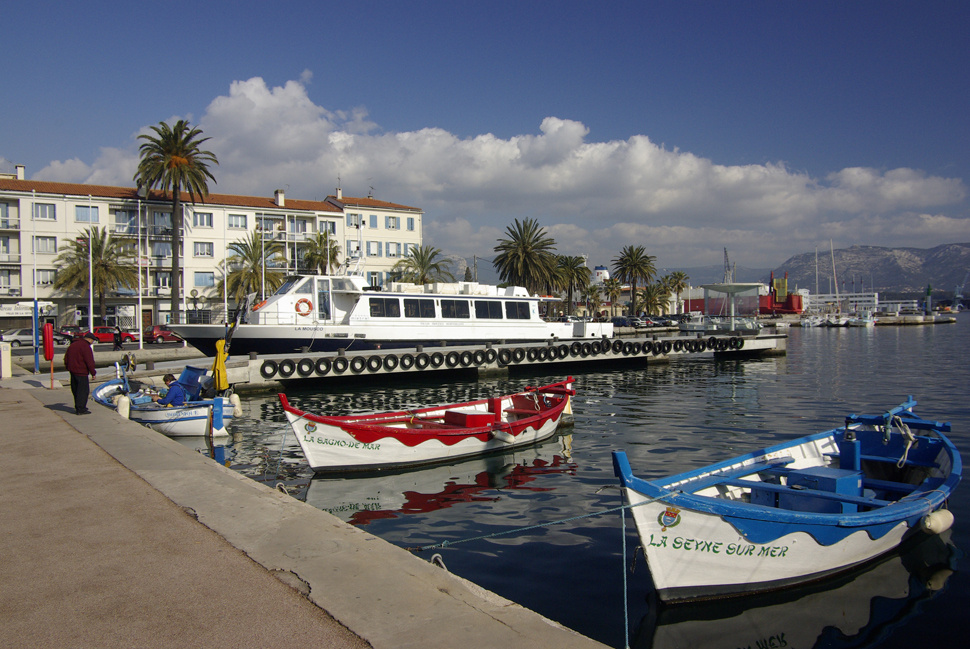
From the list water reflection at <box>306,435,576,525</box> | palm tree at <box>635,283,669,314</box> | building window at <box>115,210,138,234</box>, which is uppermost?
building window at <box>115,210,138,234</box>

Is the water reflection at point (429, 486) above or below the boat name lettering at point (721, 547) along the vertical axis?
below

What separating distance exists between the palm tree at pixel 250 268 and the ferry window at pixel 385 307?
81.5 feet

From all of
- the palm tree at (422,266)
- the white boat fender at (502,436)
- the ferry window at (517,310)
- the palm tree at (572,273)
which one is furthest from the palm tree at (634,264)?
the white boat fender at (502,436)

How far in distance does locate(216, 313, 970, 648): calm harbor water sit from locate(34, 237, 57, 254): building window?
39698 mm

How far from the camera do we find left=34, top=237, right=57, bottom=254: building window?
4978 centimetres

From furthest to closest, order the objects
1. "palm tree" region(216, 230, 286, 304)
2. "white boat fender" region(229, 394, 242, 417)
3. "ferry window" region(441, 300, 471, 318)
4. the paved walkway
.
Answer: "palm tree" region(216, 230, 286, 304) < "ferry window" region(441, 300, 471, 318) < "white boat fender" region(229, 394, 242, 417) < the paved walkway

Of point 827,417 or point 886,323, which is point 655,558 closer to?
point 827,417

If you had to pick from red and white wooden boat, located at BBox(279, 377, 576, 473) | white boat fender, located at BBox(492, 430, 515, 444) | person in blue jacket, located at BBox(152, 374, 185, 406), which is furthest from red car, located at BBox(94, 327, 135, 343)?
white boat fender, located at BBox(492, 430, 515, 444)

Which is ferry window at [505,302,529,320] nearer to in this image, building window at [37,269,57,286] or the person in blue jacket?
the person in blue jacket

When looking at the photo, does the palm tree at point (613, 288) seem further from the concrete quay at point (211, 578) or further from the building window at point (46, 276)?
the concrete quay at point (211, 578)

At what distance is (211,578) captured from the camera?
4867mm

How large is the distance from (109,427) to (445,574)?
9.71m

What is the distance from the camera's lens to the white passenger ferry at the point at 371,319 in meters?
26.4

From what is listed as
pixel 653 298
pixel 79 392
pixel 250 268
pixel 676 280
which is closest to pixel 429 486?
pixel 79 392
